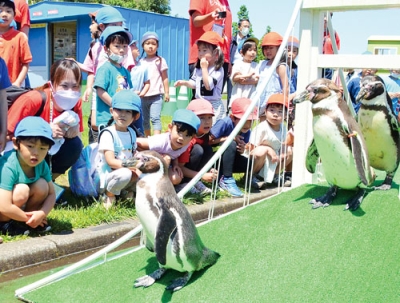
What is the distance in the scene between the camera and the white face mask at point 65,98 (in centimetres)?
518

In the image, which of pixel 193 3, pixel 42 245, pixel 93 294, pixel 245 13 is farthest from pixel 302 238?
pixel 245 13

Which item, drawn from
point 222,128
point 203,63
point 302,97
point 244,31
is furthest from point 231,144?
point 244,31

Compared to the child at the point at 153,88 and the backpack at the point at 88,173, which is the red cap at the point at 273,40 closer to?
the child at the point at 153,88

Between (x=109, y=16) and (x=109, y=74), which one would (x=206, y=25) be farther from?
(x=109, y=74)

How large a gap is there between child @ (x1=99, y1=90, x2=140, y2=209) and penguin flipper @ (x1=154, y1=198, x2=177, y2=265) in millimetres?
2250

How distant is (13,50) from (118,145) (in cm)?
184

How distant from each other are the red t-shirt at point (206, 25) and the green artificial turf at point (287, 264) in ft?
12.6

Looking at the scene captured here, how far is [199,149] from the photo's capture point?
5.95 meters

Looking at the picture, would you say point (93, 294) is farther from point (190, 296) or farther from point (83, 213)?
point (83, 213)

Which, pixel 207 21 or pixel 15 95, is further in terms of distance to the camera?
pixel 207 21

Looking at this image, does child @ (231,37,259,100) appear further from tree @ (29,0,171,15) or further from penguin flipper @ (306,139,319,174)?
tree @ (29,0,171,15)

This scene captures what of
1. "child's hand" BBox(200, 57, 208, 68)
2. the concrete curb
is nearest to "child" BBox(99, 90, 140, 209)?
the concrete curb

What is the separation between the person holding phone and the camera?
6.91 meters

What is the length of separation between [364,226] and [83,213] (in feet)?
8.90
